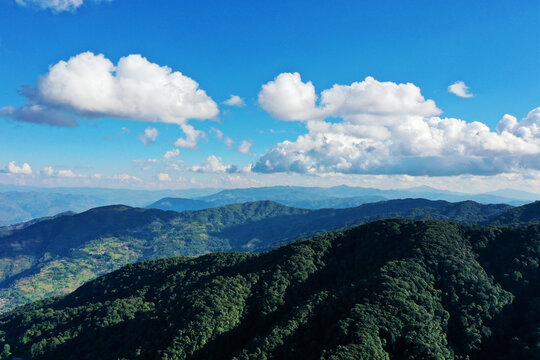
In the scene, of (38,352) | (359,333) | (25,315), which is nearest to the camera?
(359,333)

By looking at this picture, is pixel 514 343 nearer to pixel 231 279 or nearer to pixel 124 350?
pixel 231 279

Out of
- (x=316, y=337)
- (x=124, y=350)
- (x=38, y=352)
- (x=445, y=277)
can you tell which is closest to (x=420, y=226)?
(x=445, y=277)

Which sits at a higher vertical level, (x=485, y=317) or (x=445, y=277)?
(x=445, y=277)

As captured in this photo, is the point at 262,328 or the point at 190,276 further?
the point at 190,276

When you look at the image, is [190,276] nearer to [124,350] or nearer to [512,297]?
[124,350]

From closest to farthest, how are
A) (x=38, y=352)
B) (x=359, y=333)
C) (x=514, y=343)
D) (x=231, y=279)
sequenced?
(x=359, y=333), (x=514, y=343), (x=38, y=352), (x=231, y=279)

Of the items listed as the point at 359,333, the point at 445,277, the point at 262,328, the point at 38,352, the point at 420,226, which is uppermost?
the point at 420,226
